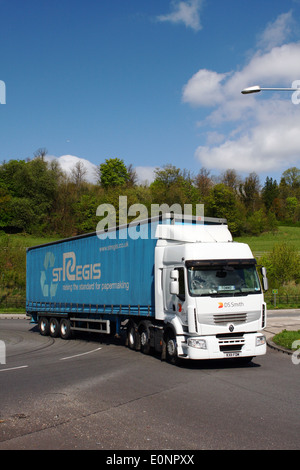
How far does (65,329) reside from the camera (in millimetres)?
20609

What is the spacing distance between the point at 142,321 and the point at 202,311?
11.6 ft

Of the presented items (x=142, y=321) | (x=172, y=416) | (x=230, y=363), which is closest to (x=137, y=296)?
(x=142, y=321)

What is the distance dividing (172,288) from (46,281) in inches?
441

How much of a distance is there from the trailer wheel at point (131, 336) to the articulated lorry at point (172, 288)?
33 mm

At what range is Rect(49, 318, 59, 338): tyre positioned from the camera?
2141cm

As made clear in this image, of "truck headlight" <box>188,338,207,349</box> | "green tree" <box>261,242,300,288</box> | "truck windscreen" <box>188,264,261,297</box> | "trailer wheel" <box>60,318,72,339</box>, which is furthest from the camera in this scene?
"green tree" <box>261,242,300,288</box>

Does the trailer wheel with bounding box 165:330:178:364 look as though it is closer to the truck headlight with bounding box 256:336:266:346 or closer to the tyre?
the truck headlight with bounding box 256:336:266:346

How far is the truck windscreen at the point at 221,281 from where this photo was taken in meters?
12.1

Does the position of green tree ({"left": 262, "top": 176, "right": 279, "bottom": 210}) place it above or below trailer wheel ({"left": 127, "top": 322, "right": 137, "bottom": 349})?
above

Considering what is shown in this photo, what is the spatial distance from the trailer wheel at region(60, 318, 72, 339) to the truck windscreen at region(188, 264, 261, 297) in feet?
31.1

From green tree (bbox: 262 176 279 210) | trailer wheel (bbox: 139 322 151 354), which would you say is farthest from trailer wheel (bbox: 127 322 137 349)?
green tree (bbox: 262 176 279 210)

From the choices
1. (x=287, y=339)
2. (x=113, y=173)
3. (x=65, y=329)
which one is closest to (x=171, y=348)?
(x=287, y=339)

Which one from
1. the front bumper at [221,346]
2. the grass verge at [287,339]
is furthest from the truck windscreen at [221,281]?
the grass verge at [287,339]
